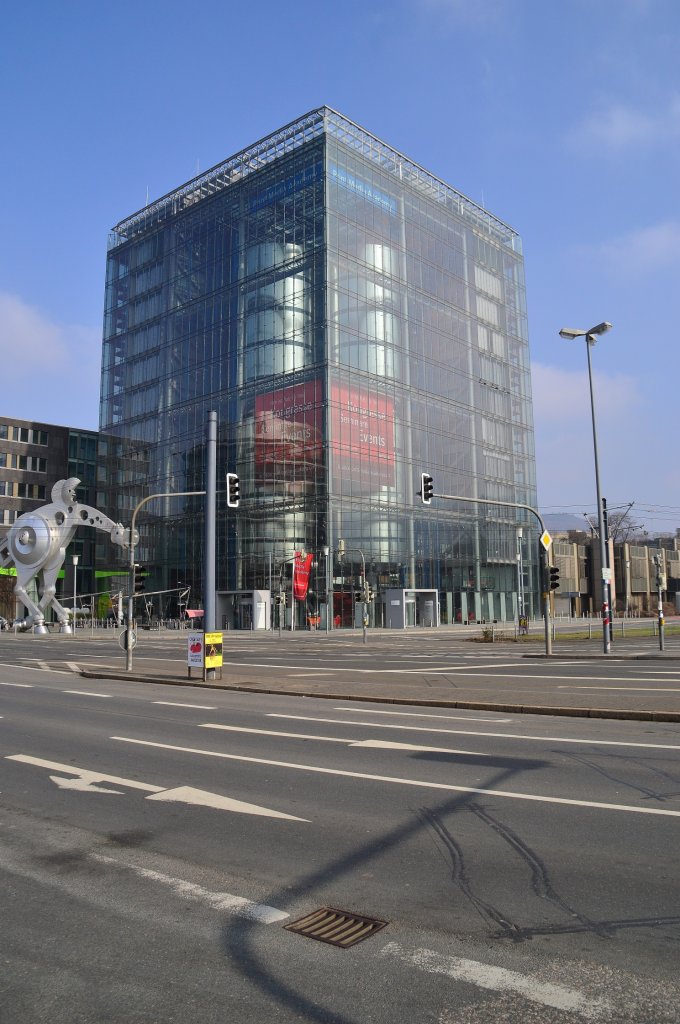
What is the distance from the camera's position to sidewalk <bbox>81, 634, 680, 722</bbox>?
1346 cm

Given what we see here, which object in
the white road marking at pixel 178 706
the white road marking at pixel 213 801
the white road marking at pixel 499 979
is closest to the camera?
the white road marking at pixel 499 979

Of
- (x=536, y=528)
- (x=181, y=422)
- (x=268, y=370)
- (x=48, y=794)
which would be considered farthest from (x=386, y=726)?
(x=536, y=528)

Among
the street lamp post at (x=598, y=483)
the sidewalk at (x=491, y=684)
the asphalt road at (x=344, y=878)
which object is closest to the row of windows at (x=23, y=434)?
the sidewalk at (x=491, y=684)

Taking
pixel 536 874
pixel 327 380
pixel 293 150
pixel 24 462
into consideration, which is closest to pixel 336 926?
pixel 536 874

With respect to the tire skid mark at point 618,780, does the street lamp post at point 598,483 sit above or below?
above

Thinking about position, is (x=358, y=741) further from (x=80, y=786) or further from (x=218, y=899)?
(x=218, y=899)

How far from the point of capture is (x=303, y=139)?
70.3m

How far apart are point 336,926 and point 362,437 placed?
207 feet

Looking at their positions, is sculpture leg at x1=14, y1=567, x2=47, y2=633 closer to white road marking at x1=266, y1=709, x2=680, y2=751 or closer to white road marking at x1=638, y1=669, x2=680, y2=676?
white road marking at x1=638, y1=669, x2=680, y2=676

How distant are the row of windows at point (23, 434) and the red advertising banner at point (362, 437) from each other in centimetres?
4536

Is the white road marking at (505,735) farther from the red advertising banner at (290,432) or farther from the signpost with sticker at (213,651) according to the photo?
the red advertising banner at (290,432)

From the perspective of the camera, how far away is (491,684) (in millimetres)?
17625

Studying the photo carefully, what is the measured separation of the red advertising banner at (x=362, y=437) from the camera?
6469cm

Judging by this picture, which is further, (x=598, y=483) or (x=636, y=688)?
(x=598, y=483)
